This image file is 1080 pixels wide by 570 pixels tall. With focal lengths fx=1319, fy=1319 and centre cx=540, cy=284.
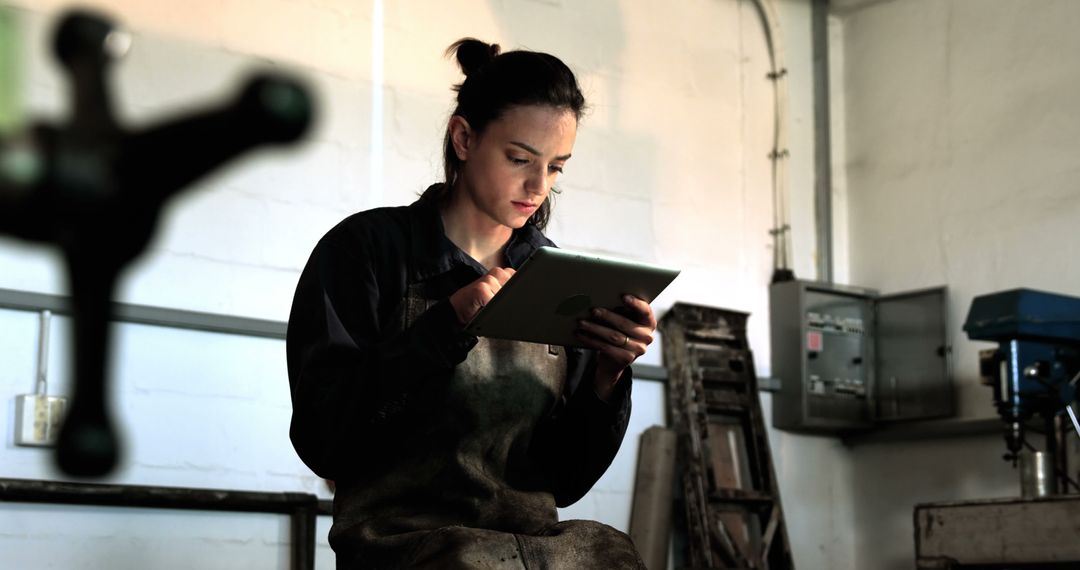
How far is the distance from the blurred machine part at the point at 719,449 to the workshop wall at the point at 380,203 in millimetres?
100

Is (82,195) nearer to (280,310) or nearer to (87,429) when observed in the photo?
(87,429)

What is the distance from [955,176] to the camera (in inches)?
189

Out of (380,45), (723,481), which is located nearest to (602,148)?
(380,45)

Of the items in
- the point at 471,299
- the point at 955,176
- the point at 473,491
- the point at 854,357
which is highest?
the point at 955,176

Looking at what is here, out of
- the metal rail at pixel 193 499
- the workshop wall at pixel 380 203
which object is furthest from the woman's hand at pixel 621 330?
the metal rail at pixel 193 499

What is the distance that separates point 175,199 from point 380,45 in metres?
3.81

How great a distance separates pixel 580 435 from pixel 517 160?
0.43 meters

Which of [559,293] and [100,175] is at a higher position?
[559,293]

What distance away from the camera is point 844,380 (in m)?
4.95

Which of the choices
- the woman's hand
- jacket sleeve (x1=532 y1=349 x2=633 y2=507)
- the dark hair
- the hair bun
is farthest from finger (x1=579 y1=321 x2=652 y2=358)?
the hair bun

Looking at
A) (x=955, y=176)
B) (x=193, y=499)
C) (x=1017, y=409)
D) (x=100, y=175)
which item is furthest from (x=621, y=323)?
(x=955, y=176)

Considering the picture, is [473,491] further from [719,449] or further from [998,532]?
[719,449]

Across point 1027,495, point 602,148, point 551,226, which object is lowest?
point 1027,495

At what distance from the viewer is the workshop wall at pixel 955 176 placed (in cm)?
452
